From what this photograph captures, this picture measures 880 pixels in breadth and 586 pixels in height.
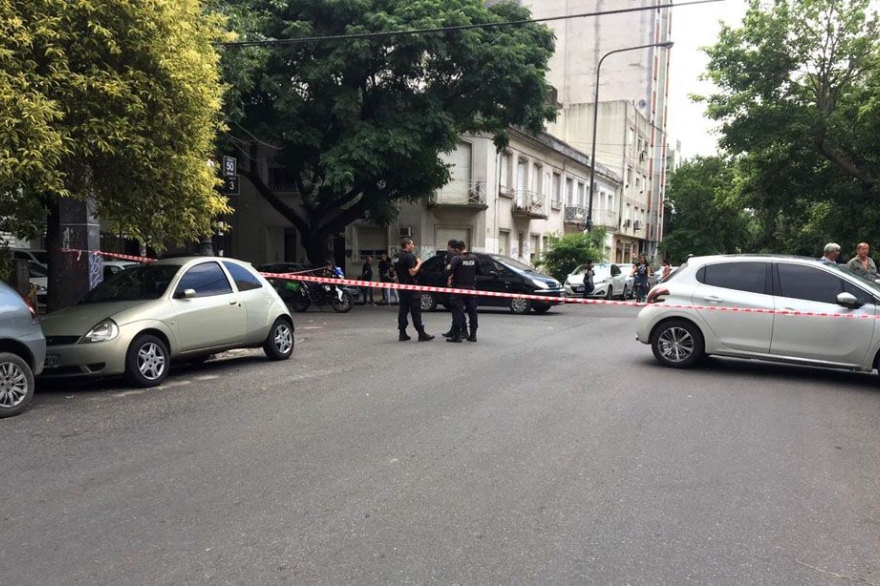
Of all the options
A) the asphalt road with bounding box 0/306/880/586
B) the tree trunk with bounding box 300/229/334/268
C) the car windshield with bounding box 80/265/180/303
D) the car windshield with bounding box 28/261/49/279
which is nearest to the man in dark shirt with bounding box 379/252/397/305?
the tree trunk with bounding box 300/229/334/268

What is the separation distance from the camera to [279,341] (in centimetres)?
963

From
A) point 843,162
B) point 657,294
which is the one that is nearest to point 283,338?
point 657,294

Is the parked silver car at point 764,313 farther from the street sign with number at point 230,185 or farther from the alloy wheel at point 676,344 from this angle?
the street sign with number at point 230,185

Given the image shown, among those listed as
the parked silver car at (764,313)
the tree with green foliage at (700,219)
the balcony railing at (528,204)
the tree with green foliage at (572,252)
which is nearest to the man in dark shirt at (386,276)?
the tree with green foliage at (572,252)

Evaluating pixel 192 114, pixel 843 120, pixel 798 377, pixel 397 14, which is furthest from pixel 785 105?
pixel 192 114

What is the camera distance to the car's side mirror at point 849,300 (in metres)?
7.91

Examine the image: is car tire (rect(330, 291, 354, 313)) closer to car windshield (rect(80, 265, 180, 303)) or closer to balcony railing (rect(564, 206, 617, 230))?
car windshield (rect(80, 265, 180, 303))

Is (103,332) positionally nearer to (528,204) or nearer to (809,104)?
(809,104)

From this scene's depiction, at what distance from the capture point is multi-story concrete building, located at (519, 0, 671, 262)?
44312 mm

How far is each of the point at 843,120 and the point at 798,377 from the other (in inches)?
627

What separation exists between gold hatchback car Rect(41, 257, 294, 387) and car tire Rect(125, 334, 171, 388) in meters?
0.01

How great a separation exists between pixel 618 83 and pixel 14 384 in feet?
165

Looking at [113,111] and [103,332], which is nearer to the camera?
[103,332]

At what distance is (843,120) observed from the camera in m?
20.5
